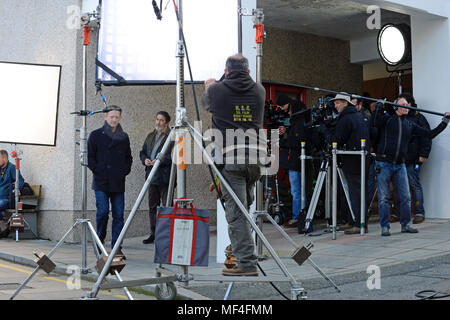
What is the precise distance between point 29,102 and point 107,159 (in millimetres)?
3151

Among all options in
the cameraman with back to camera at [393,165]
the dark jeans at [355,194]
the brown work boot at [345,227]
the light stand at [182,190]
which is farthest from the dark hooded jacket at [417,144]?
the light stand at [182,190]

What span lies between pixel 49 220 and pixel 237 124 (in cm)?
589

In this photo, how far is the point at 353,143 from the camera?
918 cm

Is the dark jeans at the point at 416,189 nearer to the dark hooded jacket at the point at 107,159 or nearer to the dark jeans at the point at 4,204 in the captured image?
the dark hooded jacket at the point at 107,159

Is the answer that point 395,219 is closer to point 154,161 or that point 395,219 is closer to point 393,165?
point 393,165

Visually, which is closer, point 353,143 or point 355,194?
point 355,194

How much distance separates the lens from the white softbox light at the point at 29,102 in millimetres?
10141

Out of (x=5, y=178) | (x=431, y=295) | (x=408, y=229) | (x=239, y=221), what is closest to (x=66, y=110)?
(x=5, y=178)

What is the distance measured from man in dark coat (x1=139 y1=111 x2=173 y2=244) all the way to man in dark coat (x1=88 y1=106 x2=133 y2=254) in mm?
1053

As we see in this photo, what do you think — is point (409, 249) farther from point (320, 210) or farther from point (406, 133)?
point (320, 210)

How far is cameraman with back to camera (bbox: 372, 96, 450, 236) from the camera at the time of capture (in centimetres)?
874

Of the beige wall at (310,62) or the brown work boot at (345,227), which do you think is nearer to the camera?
the brown work boot at (345,227)

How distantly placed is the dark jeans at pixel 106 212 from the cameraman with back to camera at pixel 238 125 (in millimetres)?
3004

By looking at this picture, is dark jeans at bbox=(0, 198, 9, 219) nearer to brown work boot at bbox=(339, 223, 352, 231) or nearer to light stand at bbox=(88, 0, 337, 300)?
brown work boot at bbox=(339, 223, 352, 231)
